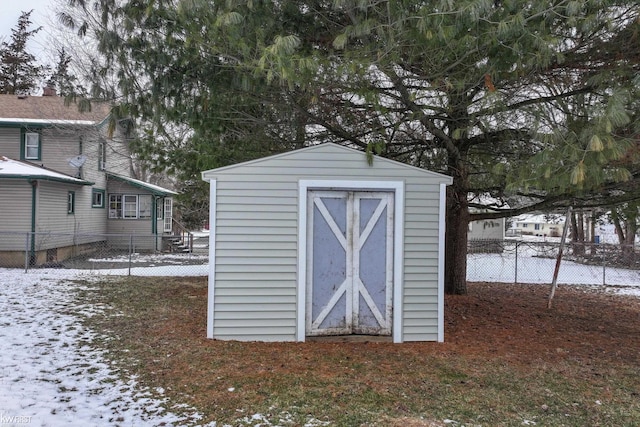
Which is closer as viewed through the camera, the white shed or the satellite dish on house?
the white shed

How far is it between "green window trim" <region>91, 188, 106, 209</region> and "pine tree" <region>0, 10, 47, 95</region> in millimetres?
12796

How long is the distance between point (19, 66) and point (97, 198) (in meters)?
15.3

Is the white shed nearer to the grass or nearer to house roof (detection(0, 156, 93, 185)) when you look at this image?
the grass

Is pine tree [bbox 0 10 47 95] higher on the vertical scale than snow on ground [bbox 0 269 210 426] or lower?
higher

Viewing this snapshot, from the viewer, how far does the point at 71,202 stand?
16359mm

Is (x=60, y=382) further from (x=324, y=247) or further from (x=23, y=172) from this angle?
(x=23, y=172)

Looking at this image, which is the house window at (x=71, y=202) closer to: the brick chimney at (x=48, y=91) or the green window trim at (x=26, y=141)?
the green window trim at (x=26, y=141)

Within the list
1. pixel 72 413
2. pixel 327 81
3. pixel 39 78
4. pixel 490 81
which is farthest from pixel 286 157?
pixel 39 78

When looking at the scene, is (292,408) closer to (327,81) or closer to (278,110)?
(327,81)

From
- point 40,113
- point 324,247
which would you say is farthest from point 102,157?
point 324,247

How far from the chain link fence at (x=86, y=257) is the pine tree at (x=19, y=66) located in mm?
15295

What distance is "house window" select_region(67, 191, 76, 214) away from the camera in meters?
16.1

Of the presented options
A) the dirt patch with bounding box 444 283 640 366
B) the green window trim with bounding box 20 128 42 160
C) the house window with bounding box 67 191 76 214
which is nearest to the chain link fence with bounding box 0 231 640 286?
the house window with bounding box 67 191 76 214

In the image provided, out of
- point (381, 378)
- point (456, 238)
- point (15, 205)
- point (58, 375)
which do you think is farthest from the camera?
point (15, 205)
